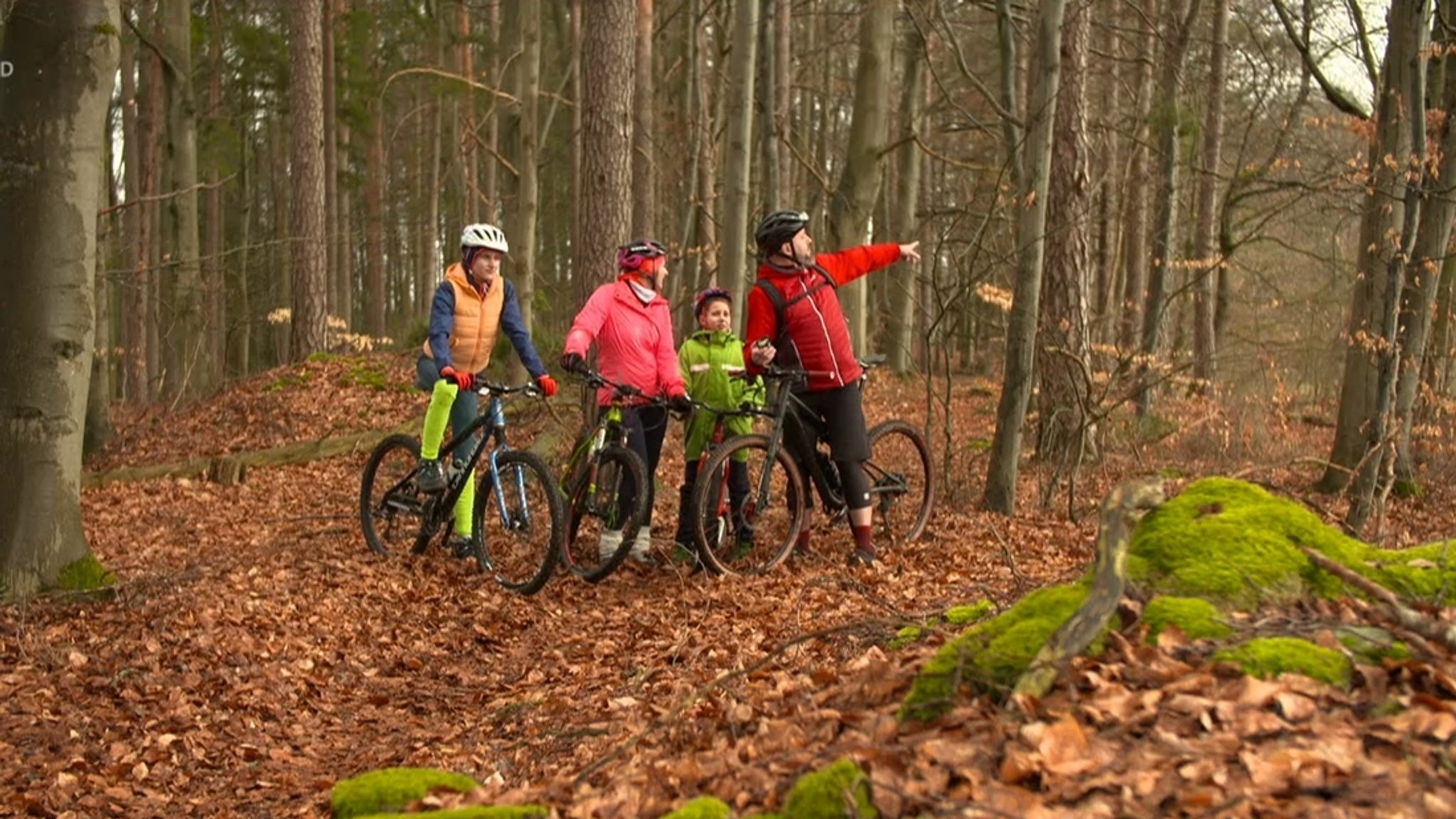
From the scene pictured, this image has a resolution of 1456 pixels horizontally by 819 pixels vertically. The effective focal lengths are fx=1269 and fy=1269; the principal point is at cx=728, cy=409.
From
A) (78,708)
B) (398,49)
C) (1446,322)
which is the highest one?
(398,49)

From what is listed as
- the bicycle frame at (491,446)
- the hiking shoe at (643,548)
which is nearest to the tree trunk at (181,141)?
the bicycle frame at (491,446)

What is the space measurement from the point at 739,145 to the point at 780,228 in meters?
4.01

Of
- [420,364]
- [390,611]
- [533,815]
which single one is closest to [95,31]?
A: [420,364]

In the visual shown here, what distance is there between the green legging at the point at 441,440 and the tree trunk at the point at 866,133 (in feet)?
26.5

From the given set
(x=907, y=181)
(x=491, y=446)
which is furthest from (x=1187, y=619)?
(x=907, y=181)

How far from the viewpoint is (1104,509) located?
3887mm

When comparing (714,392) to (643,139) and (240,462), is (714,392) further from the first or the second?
(643,139)

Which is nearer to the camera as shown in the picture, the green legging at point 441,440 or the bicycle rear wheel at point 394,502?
the green legging at point 441,440

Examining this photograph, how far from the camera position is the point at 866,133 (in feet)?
53.6

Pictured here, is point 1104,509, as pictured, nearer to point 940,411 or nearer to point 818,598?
point 818,598

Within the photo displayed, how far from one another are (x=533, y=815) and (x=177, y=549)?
21.9 feet

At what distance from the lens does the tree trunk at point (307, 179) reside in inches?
678

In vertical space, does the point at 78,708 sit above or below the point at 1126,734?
below

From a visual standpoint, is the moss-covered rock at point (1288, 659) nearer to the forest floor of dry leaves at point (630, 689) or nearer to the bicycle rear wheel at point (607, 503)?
the forest floor of dry leaves at point (630, 689)
